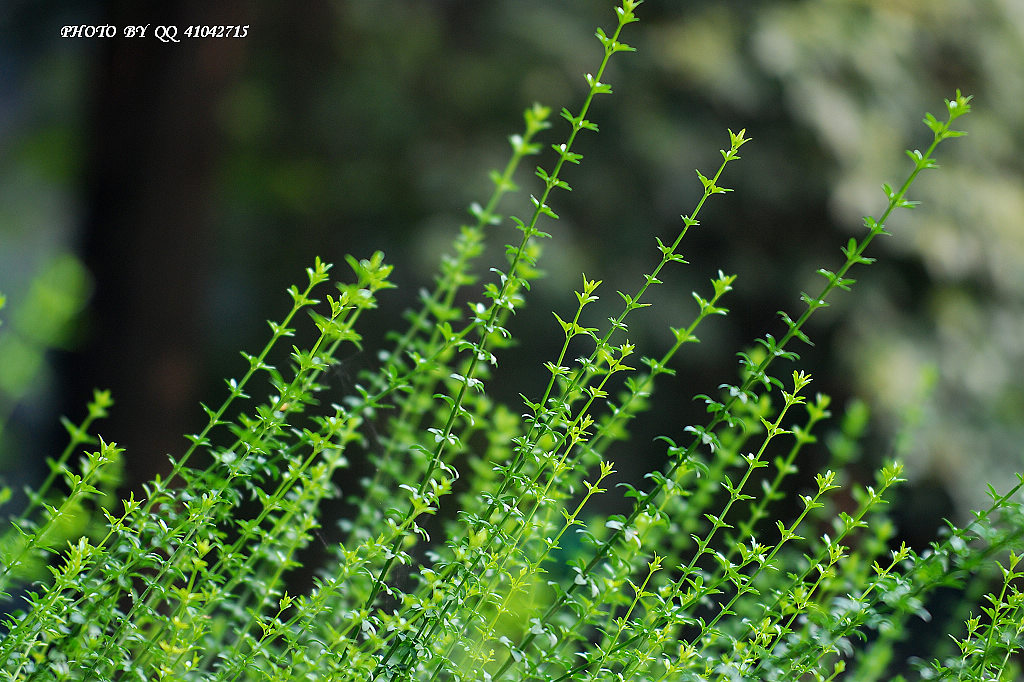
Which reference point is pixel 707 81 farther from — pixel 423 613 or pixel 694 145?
pixel 423 613

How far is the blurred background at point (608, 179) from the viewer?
336 cm

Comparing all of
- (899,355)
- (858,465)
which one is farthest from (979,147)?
(858,465)

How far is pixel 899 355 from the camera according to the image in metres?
3.62

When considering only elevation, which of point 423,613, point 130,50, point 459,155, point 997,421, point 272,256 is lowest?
point 423,613

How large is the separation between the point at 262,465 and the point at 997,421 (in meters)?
3.88

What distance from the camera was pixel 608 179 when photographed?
388 cm

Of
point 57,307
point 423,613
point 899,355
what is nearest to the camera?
point 423,613

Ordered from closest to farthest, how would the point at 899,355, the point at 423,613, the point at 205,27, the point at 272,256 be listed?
the point at 423,613 < the point at 205,27 < the point at 899,355 < the point at 272,256

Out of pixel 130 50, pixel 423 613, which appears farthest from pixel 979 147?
pixel 423 613

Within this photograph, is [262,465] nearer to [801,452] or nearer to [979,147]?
[801,452]

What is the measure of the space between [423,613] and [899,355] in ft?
10.3

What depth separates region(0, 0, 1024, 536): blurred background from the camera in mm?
3355

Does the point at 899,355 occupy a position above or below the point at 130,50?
above

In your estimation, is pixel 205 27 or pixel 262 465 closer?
pixel 262 465
